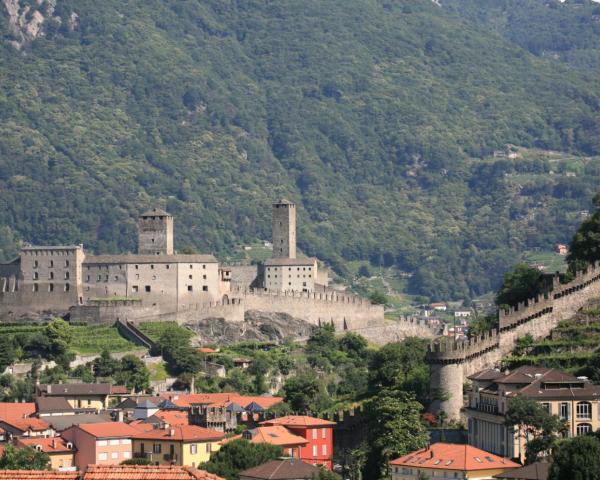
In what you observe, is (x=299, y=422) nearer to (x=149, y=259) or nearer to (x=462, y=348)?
(x=462, y=348)

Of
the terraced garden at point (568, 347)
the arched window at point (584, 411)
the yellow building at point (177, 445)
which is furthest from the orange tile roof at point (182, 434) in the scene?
the arched window at point (584, 411)

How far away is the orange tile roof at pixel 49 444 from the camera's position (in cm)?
9338

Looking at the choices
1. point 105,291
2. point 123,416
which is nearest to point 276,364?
point 105,291

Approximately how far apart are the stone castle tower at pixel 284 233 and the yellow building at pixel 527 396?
83.4m

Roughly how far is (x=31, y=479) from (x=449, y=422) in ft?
164

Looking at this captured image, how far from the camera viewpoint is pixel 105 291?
142 metres

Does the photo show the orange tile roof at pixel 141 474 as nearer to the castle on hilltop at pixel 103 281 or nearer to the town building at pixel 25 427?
the town building at pixel 25 427

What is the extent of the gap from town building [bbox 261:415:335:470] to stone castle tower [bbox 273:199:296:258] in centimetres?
7478

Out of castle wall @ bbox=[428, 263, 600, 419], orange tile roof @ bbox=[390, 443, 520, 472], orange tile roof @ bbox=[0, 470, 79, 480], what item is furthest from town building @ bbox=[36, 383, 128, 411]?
orange tile roof @ bbox=[0, 470, 79, 480]

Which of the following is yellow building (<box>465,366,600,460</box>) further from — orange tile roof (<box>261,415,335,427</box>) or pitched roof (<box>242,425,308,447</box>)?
orange tile roof (<box>261,415,335,427</box>)

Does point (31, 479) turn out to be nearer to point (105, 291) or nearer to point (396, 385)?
point (396, 385)

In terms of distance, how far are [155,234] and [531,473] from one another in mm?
81272

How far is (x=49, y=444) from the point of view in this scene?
9450 centimetres

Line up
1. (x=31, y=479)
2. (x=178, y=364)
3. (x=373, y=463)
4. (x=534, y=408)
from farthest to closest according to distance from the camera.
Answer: (x=178, y=364), (x=373, y=463), (x=534, y=408), (x=31, y=479)
